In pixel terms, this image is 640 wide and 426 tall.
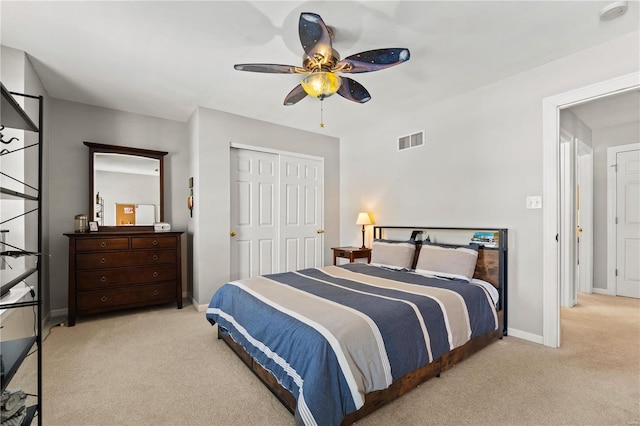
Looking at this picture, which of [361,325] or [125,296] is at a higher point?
[361,325]

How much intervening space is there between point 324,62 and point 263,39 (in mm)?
657

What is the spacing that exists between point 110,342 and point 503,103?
174 inches

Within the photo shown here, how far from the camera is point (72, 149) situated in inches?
146

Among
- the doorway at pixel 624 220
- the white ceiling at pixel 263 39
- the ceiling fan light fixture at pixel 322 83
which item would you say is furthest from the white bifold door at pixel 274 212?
the doorway at pixel 624 220

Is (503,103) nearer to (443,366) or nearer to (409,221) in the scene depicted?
(409,221)

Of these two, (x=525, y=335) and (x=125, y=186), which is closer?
(x=525, y=335)

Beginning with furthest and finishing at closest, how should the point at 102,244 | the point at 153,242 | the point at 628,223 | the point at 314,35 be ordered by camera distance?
the point at 628,223 → the point at 153,242 → the point at 102,244 → the point at 314,35

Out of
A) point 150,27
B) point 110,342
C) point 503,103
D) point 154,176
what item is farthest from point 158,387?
point 503,103

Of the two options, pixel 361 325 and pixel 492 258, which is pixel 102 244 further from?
pixel 492 258

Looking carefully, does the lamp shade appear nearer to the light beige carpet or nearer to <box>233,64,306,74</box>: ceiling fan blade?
the light beige carpet

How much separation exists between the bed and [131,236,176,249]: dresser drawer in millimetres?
1432

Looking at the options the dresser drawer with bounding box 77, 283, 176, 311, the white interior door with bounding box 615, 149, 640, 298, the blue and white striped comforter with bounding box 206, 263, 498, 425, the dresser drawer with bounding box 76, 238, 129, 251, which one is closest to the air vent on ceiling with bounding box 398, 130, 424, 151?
the blue and white striped comforter with bounding box 206, 263, 498, 425

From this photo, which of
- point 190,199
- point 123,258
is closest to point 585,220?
point 190,199

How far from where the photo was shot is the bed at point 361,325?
5.24 ft
